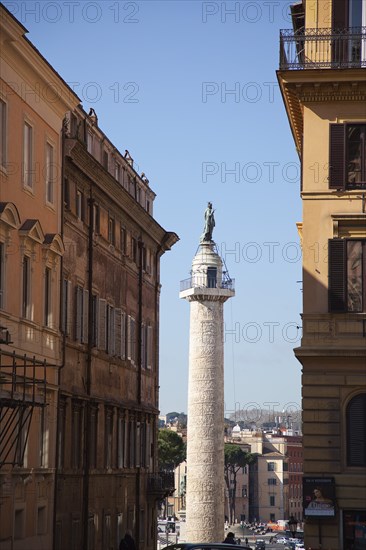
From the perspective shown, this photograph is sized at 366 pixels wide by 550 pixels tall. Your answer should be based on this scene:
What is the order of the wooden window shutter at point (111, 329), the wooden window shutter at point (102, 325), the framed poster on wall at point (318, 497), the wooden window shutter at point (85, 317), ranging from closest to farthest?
1. the framed poster on wall at point (318, 497)
2. the wooden window shutter at point (85, 317)
3. the wooden window shutter at point (102, 325)
4. the wooden window shutter at point (111, 329)

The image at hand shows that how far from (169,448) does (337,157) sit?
12591cm

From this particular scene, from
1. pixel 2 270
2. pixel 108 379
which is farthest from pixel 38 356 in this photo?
pixel 108 379

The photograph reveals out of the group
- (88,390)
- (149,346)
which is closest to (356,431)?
(88,390)

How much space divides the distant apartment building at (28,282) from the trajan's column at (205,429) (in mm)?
43108

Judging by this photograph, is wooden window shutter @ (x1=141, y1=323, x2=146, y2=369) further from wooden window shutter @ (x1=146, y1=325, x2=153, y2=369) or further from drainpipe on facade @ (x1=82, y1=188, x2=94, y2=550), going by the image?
drainpipe on facade @ (x1=82, y1=188, x2=94, y2=550)

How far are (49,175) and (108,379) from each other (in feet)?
33.4

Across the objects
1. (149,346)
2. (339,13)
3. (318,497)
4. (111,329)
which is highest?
(339,13)

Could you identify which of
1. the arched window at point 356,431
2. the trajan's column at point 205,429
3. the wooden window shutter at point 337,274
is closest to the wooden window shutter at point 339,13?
the wooden window shutter at point 337,274

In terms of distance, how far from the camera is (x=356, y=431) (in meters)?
33.7

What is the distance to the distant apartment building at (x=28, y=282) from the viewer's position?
3256cm

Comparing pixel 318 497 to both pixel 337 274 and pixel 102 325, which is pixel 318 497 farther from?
pixel 102 325

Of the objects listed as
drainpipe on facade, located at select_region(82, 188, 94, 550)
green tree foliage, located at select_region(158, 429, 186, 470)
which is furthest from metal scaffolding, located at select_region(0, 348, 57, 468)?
green tree foliage, located at select_region(158, 429, 186, 470)

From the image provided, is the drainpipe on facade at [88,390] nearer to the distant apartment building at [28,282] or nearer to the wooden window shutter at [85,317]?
the wooden window shutter at [85,317]

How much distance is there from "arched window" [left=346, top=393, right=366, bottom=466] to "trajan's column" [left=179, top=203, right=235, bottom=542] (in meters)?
46.1
